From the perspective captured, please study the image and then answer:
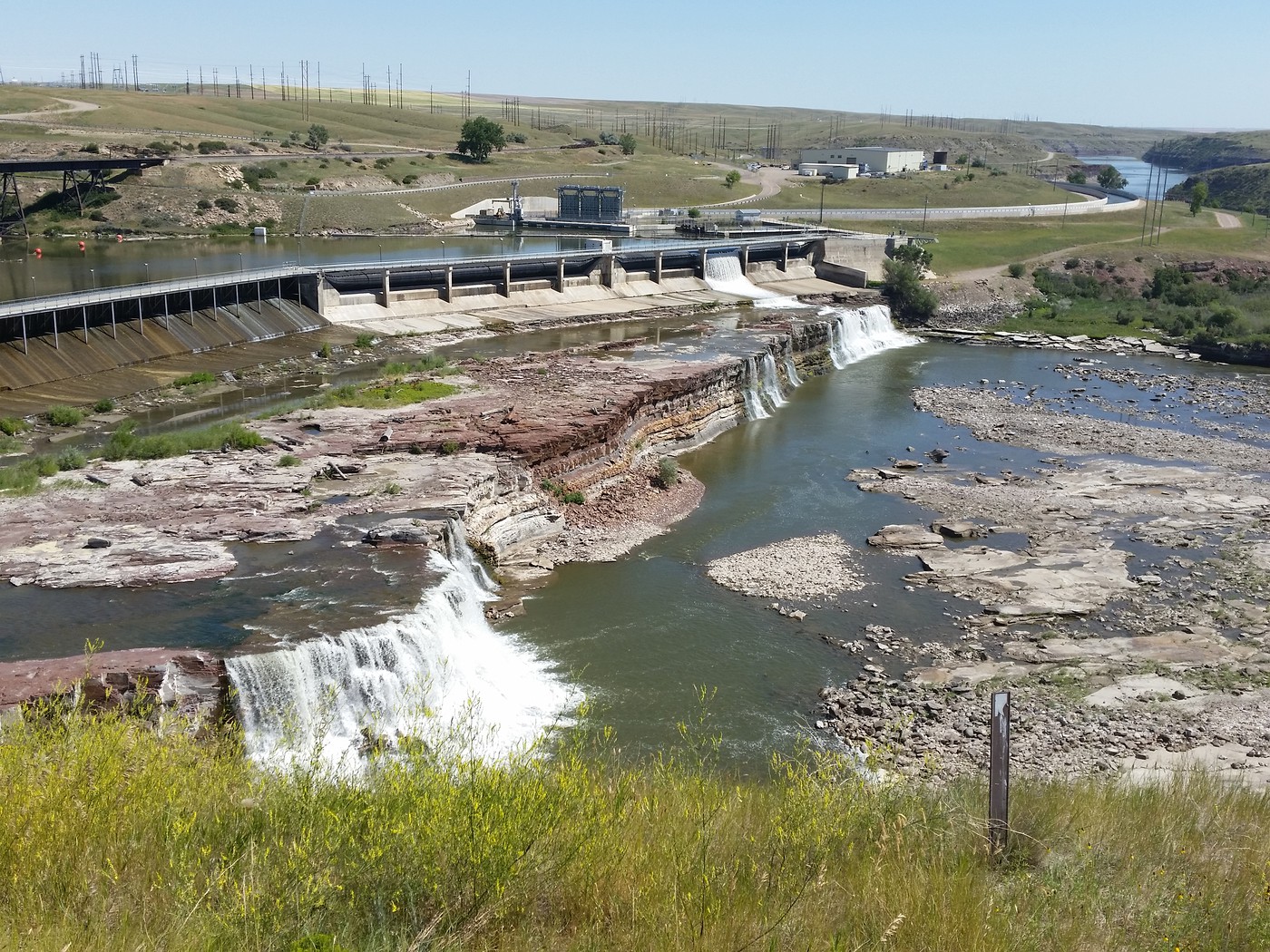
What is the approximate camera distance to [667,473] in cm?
4225

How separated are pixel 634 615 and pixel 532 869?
21.2 m

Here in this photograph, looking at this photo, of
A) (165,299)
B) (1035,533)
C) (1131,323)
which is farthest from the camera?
(1131,323)

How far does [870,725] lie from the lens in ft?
81.0

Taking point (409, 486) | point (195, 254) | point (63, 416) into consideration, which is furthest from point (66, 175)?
point (409, 486)

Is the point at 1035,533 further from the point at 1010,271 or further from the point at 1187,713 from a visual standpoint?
the point at 1010,271

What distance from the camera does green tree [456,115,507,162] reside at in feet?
463

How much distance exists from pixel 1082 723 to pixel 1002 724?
1558 centimetres

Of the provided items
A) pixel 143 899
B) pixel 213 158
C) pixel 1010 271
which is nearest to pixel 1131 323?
pixel 1010 271

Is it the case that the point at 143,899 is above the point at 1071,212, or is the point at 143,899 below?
below

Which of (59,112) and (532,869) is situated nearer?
(532,869)

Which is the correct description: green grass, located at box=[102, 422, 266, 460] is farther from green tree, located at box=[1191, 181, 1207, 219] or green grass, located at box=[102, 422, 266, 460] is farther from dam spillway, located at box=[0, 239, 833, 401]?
green tree, located at box=[1191, 181, 1207, 219]

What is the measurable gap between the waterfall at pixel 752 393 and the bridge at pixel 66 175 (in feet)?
240

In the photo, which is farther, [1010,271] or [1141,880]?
[1010,271]

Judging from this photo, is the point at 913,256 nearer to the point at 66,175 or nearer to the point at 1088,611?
the point at 1088,611
